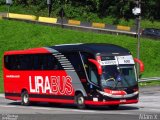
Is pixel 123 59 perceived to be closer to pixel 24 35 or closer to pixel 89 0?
pixel 24 35

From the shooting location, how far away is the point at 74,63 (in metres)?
28.4

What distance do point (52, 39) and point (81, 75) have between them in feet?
121

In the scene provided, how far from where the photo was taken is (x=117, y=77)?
27.1 metres

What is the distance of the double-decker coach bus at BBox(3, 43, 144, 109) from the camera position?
27.0 m

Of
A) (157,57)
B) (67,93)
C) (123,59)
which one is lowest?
(157,57)

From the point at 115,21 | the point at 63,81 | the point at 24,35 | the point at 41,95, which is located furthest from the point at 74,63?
the point at 115,21

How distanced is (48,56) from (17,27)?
38.0m

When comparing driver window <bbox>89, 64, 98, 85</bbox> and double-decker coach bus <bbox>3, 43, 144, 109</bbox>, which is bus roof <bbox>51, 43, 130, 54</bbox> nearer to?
double-decker coach bus <bbox>3, 43, 144, 109</bbox>

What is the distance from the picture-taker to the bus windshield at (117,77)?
26.9 metres

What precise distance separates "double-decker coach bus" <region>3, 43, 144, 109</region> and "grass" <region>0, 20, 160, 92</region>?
2877cm

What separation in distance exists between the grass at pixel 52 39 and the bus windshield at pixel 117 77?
1259 inches

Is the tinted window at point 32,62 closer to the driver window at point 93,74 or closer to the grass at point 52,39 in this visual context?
the driver window at point 93,74

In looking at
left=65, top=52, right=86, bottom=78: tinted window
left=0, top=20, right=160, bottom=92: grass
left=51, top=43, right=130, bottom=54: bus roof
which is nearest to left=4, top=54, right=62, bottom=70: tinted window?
left=65, top=52, right=86, bottom=78: tinted window

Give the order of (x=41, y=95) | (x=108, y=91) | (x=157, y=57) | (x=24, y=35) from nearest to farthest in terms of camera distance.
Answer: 1. (x=108, y=91)
2. (x=41, y=95)
3. (x=157, y=57)
4. (x=24, y=35)
